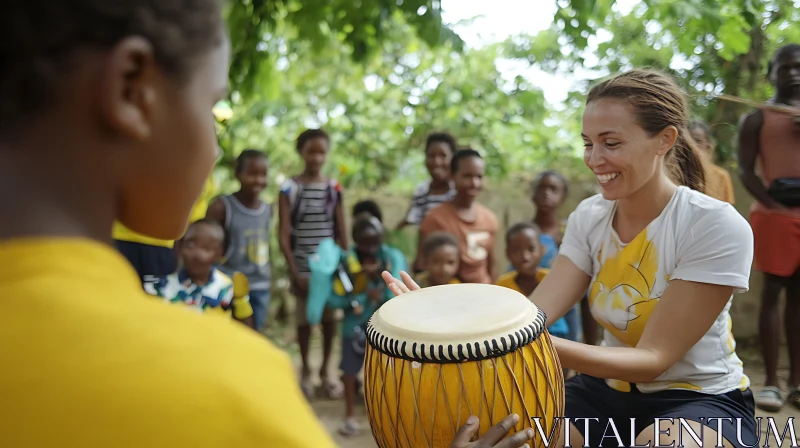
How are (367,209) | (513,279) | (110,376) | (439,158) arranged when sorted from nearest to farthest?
(110,376) < (513,279) < (439,158) < (367,209)

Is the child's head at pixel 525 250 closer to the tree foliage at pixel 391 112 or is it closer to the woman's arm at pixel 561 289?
the woman's arm at pixel 561 289

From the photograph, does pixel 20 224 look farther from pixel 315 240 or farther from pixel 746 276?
pixel 315 240

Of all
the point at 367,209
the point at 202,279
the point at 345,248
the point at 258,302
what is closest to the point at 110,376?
the point at 202,279

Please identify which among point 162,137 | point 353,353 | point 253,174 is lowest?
point 353,353

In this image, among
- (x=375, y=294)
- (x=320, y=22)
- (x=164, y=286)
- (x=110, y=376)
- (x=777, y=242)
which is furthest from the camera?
(x=320, y=22)

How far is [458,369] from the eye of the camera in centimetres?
152

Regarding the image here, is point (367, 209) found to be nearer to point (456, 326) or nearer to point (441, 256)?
point (441, 256)

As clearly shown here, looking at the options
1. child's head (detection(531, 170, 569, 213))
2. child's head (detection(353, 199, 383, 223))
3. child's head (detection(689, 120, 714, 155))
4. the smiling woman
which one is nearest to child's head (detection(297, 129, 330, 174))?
child's head (detection(353, 199, 383, 223))

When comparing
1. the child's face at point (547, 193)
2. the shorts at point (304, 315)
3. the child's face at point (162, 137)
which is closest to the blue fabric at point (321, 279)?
the shorts at point (304, 315)

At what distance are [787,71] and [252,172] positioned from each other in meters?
3.16

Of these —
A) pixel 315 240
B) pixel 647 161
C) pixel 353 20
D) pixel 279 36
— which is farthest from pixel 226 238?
pixel 647 161

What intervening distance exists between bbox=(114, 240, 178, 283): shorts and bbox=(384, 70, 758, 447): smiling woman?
137 cm

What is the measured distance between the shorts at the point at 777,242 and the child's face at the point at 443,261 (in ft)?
5.63

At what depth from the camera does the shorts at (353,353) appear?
376 centimetres
